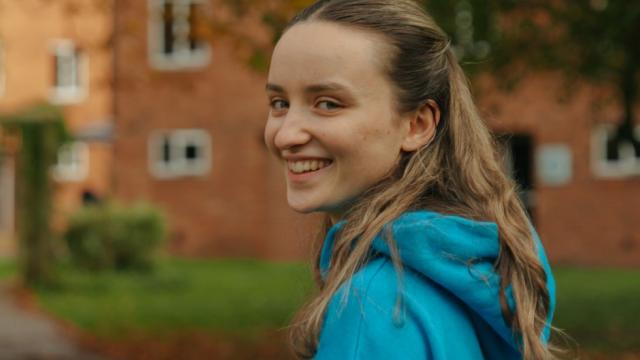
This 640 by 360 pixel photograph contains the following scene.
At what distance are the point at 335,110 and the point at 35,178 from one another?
56.4 feet

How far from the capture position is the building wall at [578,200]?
77.6 ft

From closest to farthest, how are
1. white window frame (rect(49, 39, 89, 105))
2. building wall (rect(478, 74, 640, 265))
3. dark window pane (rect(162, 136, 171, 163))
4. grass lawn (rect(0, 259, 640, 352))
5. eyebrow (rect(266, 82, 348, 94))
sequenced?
eyebrow (rect(266, 82, 348, 94)) < grass lawn (rect(0, 259, 640, 352)) < building wall (rect(478, 74, 640, 265)) < dark window pane (rect(162, 136, 171, 163)) < white window frame (rect(49, 39, 89, 105))

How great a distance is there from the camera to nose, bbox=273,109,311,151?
5.79 feet

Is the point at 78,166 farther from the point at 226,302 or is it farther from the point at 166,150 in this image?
the point at 226,302

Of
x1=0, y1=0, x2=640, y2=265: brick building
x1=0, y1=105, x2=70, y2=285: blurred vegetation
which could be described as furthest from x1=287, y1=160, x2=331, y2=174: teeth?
x1=0, y1=0, x2=640, y2=265: brick building

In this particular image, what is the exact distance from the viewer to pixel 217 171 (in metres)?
27.4

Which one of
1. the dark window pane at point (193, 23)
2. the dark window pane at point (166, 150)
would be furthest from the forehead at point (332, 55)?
the dark window pane at point (166, 150)

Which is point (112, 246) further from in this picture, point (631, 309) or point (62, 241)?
point (631, 309)

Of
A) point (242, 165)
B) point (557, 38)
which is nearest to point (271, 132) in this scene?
point (557, 38)

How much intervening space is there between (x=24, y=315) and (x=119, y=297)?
192 cm

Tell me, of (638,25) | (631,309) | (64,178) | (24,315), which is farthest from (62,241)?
(64,178)

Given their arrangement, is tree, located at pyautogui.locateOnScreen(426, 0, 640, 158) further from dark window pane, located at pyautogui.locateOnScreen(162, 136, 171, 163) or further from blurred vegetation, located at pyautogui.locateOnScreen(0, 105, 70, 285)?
dark window pane, located at pyautogui.locateOnScreen(162, 136, 171, 163)

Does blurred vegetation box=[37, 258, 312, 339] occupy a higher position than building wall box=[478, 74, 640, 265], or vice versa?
building wall box=[478, 74, 640, 265]

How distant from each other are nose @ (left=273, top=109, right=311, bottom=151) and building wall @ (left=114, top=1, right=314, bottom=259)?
79.1 ft
